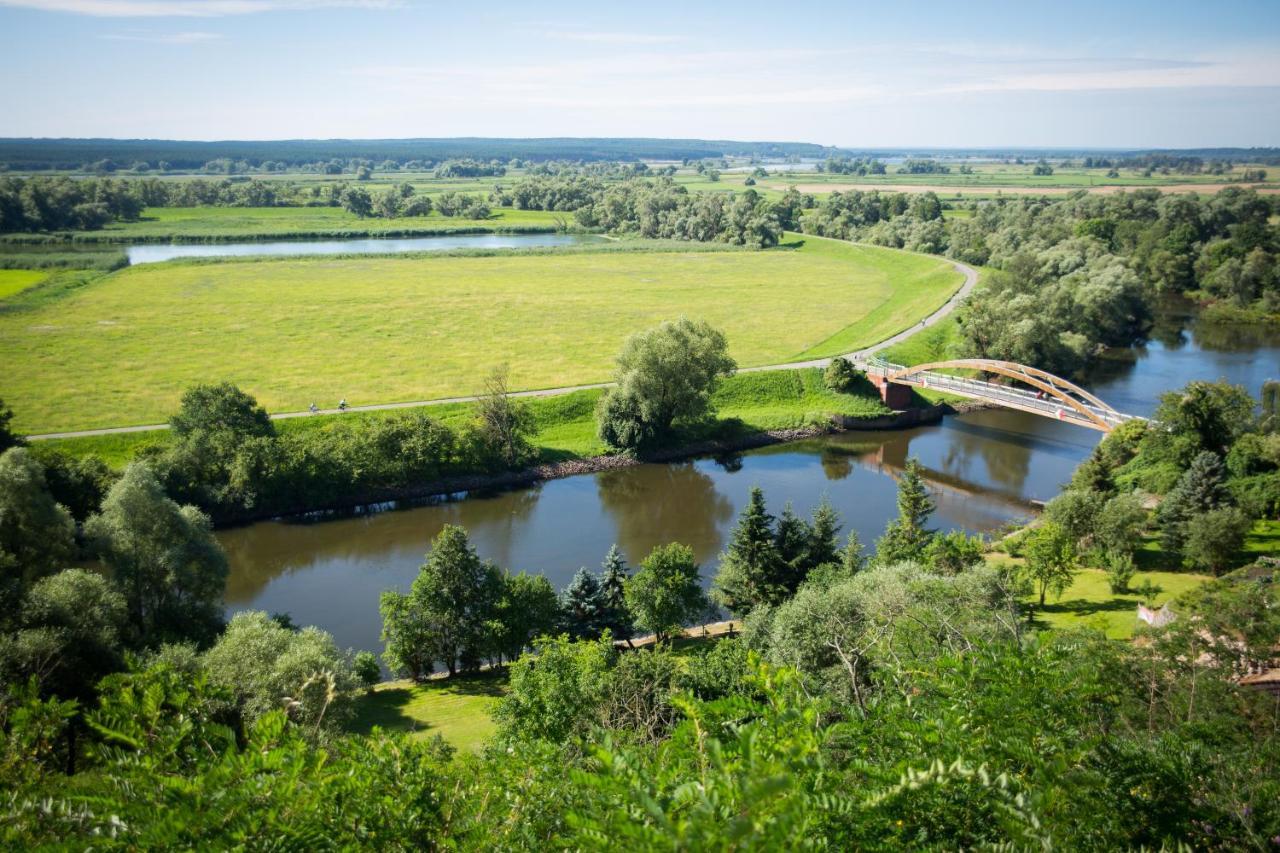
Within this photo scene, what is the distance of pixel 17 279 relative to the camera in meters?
82.4

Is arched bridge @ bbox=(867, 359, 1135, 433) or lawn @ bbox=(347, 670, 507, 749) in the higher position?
arched bridge @ bbox=(867, 359, 1135, 433)

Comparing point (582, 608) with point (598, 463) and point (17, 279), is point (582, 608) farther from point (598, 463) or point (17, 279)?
point (17, 279)

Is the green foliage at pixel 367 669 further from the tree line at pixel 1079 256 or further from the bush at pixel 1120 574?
the tree line at pixel 1079 256

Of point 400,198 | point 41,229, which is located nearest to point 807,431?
point 41,229

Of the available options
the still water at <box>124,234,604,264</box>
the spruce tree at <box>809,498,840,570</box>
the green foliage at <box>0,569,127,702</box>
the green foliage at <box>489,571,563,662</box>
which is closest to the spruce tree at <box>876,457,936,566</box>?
the spruce tree at <box>809,498,840,570</box>

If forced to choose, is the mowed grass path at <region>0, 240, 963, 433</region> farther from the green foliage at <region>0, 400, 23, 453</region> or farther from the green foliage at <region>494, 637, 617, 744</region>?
the green foliage at <region>494, 637, 617, 744</region>

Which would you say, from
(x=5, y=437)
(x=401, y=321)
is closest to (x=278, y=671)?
(x=5, y=437)

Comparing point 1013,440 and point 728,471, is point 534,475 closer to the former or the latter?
point 728,471

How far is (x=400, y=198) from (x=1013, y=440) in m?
140

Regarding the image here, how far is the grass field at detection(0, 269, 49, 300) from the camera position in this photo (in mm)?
76812

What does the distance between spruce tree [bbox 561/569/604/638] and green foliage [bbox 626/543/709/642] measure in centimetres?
137

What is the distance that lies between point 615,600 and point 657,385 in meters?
21.4

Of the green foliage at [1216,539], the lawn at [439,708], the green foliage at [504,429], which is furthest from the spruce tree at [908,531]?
the green foliage at [504,429]

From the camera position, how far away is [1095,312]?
68.8 m
